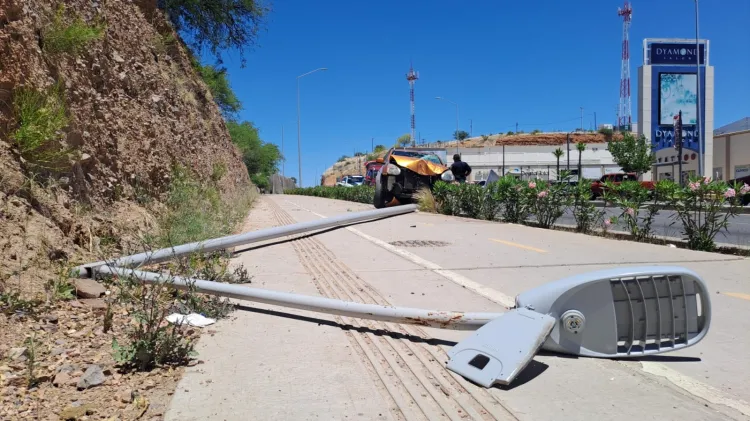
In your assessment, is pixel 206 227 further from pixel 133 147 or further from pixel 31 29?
pixel 31 29

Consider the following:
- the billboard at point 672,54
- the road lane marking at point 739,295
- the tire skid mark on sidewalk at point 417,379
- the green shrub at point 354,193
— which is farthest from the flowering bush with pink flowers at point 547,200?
the billboard at point 672,54

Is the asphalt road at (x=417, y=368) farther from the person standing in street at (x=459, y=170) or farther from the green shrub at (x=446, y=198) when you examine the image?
the person standing in street at (x=459, y=170)

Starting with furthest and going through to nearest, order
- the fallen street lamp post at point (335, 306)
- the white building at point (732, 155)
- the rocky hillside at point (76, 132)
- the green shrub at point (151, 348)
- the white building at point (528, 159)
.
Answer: the white building at point (528, 159) → the white building at point (732, 155) → the rocky hillside at point (76, 132) → the fallen street lamp post at point (335, 306) → the green shrub at point (151, 348)

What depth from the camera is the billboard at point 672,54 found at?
52.9 m

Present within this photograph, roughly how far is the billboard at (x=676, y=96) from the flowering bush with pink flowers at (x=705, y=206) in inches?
1982

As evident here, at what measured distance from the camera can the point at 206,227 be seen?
8.91 meters

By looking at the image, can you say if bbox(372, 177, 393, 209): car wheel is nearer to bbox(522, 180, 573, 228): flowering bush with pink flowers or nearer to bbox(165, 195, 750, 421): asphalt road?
bbox(522, 180, 573, 228): flowering bush with pink flowers

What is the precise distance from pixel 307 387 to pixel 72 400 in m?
1.35

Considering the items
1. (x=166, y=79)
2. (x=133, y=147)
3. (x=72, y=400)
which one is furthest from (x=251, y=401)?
(x=166, y=79)

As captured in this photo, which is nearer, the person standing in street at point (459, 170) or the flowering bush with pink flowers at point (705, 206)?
the flowering bush with pink flowers at point (705, 206)

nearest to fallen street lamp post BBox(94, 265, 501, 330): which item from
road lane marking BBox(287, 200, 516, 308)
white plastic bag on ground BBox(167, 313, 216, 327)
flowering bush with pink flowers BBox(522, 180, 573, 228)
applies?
white plastic bag on ground BBox(167, 313, 216, 327)

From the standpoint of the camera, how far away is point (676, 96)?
52875 millimetres

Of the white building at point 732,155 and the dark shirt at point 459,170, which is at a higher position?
the white building at point 732,155

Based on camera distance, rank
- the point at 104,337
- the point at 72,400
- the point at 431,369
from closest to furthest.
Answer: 1. the point at 72,400
2. the point at 431,369
3. the point at 104,337
